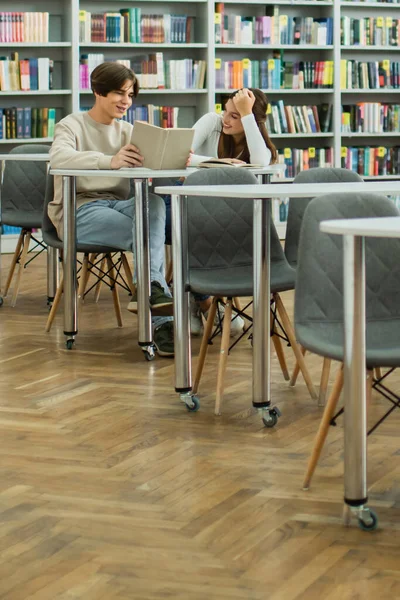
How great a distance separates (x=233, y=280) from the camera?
350 cm

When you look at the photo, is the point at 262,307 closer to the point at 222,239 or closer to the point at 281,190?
the point at 281,190

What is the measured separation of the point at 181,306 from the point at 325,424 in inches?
36.6

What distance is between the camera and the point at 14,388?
3717mm

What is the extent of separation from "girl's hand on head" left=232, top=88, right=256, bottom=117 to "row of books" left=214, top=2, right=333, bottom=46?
11.1 feet

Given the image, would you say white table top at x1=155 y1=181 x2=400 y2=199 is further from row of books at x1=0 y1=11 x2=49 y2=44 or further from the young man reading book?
row of books at x1=0 y1=11 x2=49 y2=44

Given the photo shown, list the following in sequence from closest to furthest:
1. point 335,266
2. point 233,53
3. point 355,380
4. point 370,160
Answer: point 355,380, point 335,266, point 233,53, point 370,160

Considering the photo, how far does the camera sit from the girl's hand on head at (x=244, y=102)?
488 cm

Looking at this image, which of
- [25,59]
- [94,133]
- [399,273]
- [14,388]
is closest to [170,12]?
[25,59]

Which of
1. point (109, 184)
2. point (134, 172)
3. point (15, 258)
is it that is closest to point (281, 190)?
point (134, 172)

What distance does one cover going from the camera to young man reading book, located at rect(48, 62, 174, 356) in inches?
168

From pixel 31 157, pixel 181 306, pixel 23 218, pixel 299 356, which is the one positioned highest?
pixel 31 157

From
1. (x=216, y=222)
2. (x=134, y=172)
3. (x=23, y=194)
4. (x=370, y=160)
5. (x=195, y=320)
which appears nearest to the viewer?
(x=216, y=222)

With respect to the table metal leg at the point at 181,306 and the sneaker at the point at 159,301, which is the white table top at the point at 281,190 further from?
the sneaker at the point at 159,301

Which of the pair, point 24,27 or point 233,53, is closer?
point 24,27
